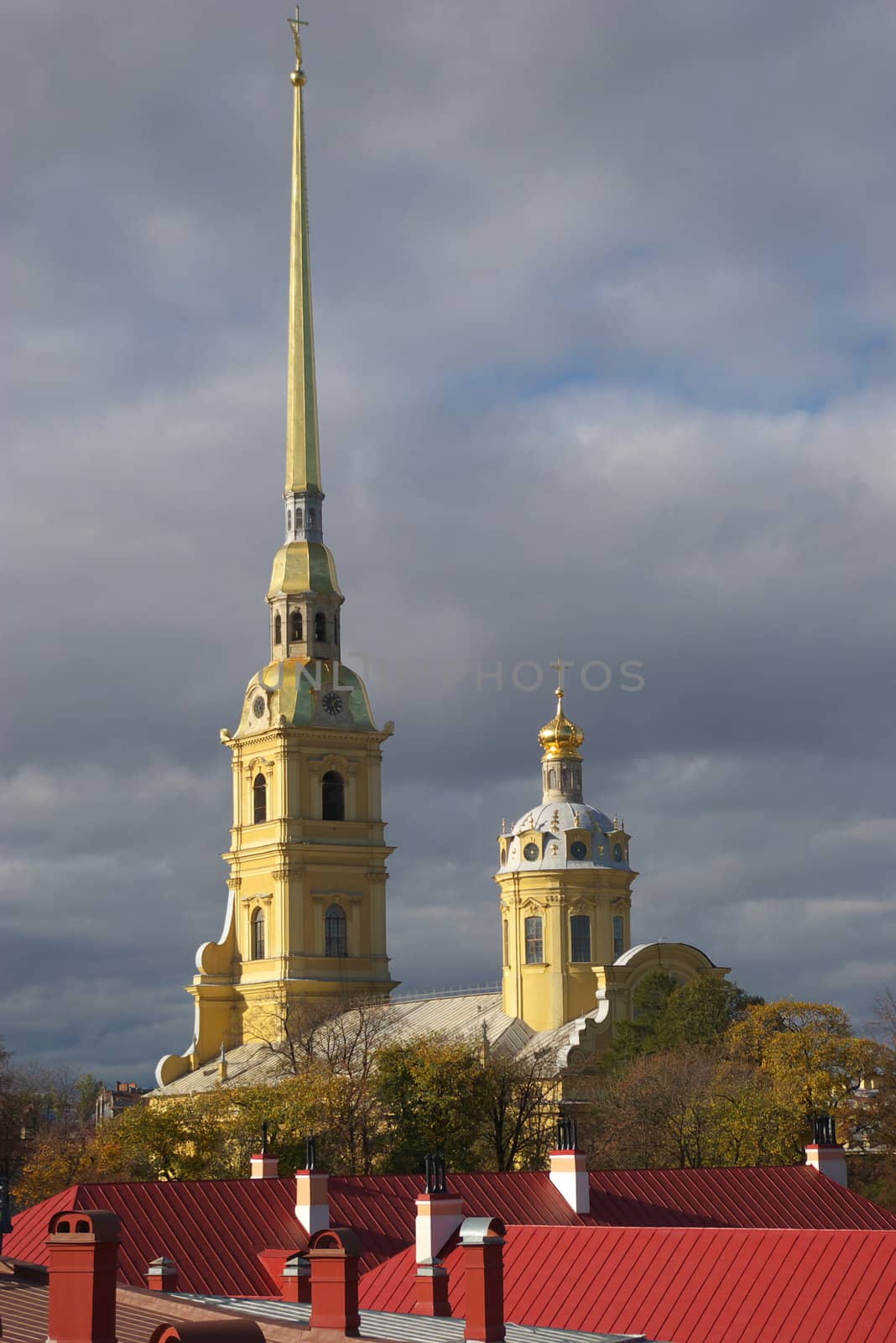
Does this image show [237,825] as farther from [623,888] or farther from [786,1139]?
[786,1139]

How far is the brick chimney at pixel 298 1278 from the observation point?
3388cm

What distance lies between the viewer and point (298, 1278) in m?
34.3

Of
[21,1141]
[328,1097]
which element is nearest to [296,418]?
[21,1141]

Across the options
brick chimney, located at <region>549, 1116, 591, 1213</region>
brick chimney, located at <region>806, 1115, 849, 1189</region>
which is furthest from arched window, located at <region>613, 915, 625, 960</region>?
brick chimney, located at <region>549, 1116, 591, 1213</region>

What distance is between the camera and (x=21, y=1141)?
9544 cm

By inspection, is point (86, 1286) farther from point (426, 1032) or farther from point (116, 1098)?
point (116, 1098)

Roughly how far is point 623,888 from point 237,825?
2029 cm

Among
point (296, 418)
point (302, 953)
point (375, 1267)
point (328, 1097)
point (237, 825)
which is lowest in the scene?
point (375, 1267)

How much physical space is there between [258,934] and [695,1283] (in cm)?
7406

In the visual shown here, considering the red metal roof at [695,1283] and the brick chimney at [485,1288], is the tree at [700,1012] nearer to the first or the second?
the red metal roof at [695,1283]

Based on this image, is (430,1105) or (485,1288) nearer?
(485,1288)

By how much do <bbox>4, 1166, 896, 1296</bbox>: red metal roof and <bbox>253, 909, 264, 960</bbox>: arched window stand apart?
61371mm

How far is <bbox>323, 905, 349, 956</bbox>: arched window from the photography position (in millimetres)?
101938

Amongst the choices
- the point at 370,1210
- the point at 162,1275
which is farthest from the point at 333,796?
the point at 162,1275
